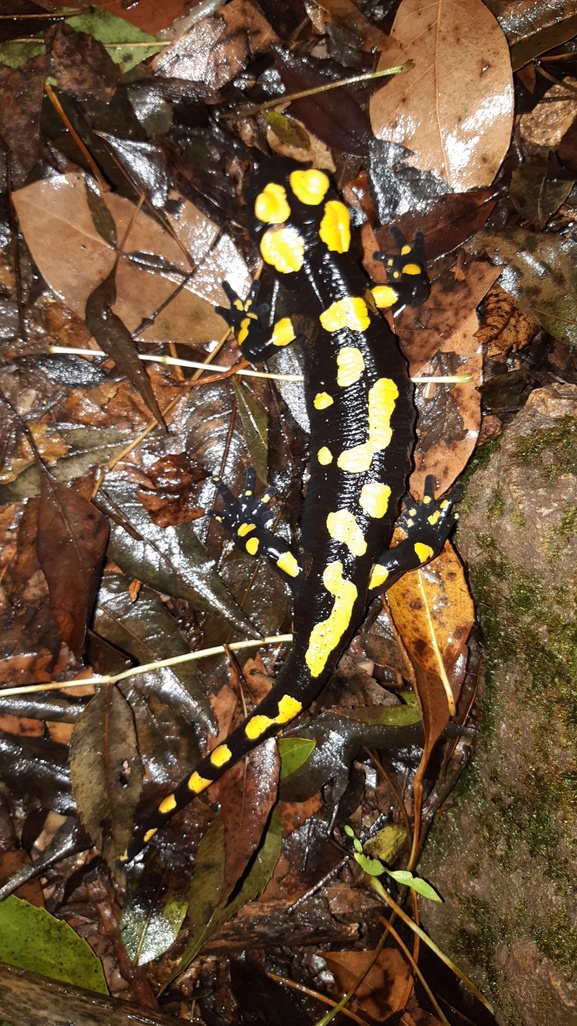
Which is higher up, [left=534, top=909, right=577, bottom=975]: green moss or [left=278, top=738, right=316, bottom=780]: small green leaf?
[left=278, top=738, right=316, bottom=780]: small green leaf

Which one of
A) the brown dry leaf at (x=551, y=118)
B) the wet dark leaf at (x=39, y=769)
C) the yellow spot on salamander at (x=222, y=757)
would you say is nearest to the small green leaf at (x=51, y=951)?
the wet dark leaf at (x=39, y=769)

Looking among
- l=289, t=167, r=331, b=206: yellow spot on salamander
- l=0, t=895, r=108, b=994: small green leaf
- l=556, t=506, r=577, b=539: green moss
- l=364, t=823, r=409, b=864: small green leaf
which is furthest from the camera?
l=364, t=823, r=409, b=864: small green leaf

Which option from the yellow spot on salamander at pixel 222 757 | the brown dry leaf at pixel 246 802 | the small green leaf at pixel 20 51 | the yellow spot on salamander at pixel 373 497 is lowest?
the brown dry leaf at pixel 246 802

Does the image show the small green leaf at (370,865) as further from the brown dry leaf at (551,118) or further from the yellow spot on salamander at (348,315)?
the brown dry leaf at (551,118)

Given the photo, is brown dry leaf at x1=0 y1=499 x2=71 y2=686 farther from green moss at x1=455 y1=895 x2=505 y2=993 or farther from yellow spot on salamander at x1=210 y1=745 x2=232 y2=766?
green moss at x1=455 y1=895 x2=505 y2=993

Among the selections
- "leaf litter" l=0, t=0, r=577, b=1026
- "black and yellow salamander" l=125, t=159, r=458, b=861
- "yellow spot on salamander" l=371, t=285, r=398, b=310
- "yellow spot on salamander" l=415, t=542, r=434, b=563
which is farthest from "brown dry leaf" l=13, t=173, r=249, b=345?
"yellow spot on salamander" l=415, t=542, r=434, b=563
